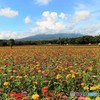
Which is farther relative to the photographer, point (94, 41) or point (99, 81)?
point (94, 41)

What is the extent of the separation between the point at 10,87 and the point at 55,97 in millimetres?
1784

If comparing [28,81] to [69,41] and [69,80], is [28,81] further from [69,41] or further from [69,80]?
[69,41]

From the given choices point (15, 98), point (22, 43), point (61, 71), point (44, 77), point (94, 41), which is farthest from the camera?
point (94, 41)

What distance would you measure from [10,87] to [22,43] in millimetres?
52285

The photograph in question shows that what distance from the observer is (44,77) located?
25.1 feet

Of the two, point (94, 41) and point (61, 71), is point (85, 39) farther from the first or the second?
point (61, 71)

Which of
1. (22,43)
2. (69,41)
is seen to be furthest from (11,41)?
(69,41)

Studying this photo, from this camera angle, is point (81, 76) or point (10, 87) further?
point (81, 76)

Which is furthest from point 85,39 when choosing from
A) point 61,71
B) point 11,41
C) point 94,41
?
point 61,71

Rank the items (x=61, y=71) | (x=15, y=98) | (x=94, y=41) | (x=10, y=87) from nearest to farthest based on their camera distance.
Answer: (x=15, y=98), (x=10, y=87), (x=61, y=71), (x=94, y=41)

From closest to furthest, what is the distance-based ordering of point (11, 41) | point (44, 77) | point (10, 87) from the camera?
point (10, 87)
point (44, 77)
point (11, 41)

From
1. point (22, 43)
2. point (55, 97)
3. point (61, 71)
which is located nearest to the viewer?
point (55, 97)

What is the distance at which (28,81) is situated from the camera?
7168 mm

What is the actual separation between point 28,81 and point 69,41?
5942 cm
